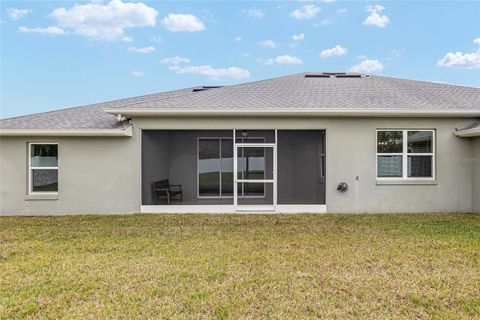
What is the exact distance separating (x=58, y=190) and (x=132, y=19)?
1263cm

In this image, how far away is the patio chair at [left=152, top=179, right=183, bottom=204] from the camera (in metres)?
12.4

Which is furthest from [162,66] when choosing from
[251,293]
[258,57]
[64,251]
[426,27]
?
[251,293]

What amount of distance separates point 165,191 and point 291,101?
5398 mm

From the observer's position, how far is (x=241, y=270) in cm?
566

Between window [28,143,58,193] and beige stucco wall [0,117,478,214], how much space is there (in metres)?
0.23

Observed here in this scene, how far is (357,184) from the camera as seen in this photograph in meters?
11.3

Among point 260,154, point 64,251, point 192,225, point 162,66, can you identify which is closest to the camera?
point 64,251

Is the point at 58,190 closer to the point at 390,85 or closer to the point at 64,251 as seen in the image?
the point at 64,251

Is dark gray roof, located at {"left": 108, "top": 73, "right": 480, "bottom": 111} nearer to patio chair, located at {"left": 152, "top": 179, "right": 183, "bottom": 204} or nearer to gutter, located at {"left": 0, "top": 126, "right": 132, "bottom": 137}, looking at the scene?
gutter, located at {"left": 0, "top": 126, "right": 132, "bottom": 137}

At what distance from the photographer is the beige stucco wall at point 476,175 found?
11.1 m

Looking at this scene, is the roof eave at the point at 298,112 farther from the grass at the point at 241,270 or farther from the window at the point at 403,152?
the grass at the point at 241,270

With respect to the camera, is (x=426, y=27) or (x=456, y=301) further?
(x=426, y=27)

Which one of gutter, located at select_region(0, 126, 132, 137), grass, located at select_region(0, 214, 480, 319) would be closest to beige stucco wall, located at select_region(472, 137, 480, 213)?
grass, located at select_region(0, 214, 480, 319)

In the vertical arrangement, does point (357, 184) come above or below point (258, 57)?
below
